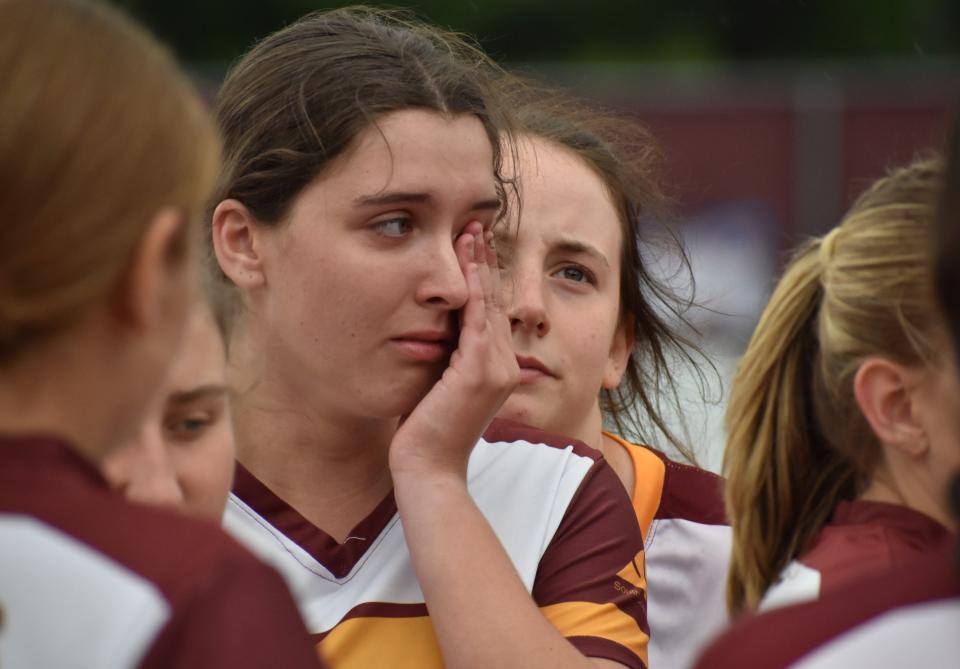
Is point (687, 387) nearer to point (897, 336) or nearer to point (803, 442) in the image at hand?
point (803, 442)

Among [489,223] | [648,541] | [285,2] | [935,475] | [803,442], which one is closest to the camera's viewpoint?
[935,475]

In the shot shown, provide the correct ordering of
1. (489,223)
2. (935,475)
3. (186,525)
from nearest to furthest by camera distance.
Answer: (186,525) → (935,475) → (489,223)

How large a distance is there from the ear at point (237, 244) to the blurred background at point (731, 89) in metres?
0.83

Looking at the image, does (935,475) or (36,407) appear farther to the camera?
(935,475)

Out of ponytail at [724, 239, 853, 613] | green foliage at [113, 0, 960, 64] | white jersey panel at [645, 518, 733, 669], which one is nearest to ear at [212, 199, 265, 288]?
ponytail at [724, 239, 853, 613]

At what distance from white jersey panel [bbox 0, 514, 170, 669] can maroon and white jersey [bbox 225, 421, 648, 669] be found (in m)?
1.11

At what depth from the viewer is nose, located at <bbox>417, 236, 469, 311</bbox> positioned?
276 cm

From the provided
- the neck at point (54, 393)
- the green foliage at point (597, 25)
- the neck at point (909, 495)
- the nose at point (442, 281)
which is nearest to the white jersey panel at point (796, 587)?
the neck at point (909, 495)

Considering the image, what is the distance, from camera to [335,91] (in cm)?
286

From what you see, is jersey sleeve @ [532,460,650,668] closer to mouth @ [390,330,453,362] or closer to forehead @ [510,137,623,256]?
mouth @ [390,330,453,362]

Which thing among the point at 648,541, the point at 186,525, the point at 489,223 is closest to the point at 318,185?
the point at 489,223

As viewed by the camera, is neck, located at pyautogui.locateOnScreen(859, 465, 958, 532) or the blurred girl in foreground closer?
the blurred girl in foreground

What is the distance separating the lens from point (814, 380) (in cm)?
272

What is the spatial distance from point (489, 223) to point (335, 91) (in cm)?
41
